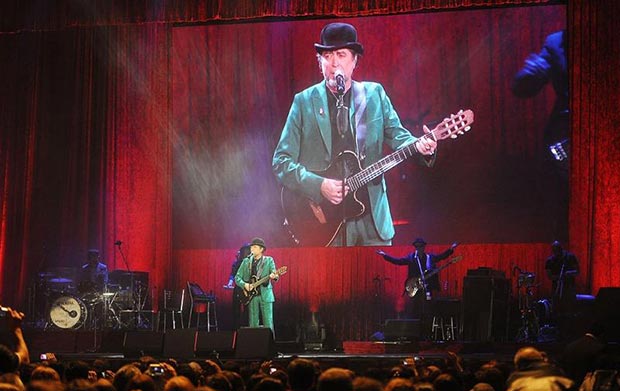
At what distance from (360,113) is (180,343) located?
6.68 m

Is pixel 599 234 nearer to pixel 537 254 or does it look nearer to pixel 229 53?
pixel 537 254

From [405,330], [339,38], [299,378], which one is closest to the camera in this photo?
[299,378]

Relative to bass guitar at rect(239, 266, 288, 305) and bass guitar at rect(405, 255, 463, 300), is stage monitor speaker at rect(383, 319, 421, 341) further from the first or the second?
bass guitar at rect(239, 266, 288, 305)

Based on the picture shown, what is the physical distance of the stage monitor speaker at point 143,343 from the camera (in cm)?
1198

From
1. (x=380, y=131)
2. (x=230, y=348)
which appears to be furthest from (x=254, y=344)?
(x=380, y=131)

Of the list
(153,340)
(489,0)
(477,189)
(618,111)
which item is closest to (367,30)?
(489,0)

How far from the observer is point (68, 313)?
14977mm

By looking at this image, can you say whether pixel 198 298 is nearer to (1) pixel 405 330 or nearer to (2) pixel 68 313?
(2) pixel 68 313

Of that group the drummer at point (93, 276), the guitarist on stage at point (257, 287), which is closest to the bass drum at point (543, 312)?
the guitarist on stage at point (257, 287)

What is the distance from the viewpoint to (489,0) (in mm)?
16016

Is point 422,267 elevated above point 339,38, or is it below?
below

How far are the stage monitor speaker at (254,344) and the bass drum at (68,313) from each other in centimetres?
426

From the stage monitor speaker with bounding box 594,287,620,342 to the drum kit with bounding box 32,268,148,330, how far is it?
752 cm

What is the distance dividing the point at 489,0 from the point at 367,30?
7.62 feet
